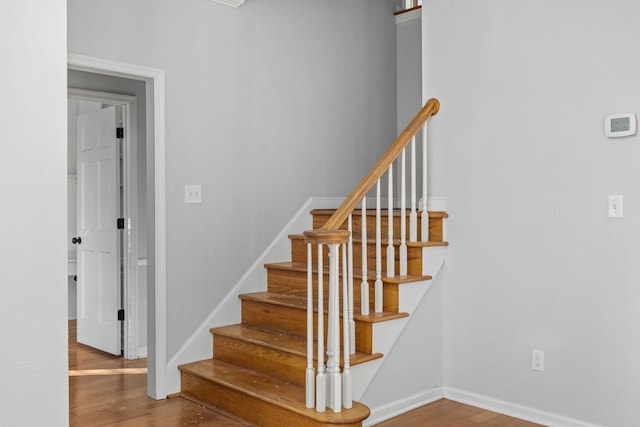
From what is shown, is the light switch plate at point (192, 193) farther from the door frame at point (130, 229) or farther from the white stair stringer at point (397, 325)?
the white stair stringer at point (397, 325)

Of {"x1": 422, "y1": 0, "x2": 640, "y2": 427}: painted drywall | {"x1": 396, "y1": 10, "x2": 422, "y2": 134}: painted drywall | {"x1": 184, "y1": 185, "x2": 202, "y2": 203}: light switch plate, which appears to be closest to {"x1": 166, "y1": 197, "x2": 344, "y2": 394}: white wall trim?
{"x1": 184, "y1": 185, "x2": 202, "y2": 203}: light switch plate

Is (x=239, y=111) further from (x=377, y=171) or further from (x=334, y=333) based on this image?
(x=334, y=333)

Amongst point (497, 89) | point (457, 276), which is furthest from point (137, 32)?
point (457, 276)

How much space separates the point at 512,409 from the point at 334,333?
1.26 meters

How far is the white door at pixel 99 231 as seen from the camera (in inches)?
186

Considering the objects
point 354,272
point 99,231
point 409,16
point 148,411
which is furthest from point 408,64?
point 148,411

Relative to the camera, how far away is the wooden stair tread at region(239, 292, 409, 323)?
3.19m

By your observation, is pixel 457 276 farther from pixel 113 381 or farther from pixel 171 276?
pixel 113 381

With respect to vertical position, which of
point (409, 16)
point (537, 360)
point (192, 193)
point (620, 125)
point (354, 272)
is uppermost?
point (409, 16)

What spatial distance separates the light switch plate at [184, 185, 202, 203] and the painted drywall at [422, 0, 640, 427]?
5.02ft

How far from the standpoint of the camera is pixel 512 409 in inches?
130

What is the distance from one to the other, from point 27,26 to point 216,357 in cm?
252

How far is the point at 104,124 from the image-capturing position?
4.82 meters

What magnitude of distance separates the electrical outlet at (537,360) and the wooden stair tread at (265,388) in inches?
40.9
